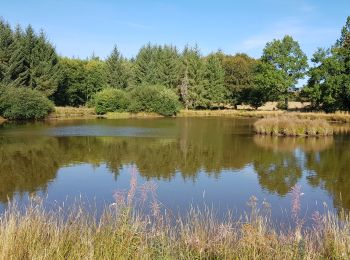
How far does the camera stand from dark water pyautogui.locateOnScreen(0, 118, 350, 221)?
39.6ft

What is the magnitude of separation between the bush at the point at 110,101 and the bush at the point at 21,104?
9.79 meters

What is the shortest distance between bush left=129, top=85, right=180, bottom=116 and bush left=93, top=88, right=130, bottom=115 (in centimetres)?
128

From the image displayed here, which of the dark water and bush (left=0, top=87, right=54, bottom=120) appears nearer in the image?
the dark water

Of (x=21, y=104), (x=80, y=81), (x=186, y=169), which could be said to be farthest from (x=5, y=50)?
(x=186, y=169)

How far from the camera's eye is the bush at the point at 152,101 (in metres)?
59.8

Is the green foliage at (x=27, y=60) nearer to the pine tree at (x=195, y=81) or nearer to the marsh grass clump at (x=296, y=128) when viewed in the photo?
the pine tree at (x=195, y=81)

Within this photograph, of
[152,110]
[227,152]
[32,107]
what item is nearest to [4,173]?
[227,152]

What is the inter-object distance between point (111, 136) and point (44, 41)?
123 feet

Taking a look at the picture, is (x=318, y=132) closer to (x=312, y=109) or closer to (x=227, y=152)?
(x=227, y=152)

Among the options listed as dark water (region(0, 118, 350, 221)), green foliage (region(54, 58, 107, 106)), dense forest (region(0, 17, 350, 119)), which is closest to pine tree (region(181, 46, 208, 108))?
dense forest (region(0, 17, 350, 119))

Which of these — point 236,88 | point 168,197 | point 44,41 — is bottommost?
point 168,197

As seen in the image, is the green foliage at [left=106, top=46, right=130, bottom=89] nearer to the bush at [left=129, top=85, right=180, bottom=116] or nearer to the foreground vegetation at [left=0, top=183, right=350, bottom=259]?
the bush at [left=129, top=85, right=180, bottom=116]

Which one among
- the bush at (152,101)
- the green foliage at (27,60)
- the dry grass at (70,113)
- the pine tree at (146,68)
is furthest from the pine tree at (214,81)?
the green foliage at (27,60)

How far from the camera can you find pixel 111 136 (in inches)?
1173
